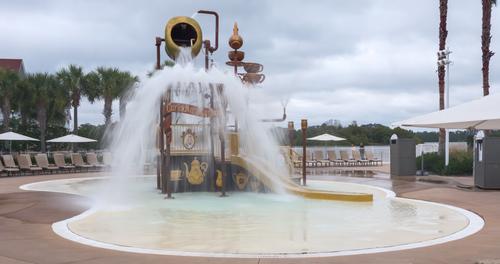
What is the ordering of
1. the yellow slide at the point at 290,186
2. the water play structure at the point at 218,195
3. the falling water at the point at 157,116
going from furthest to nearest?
the falling water at the point at 157,116 < the yellow slide at the point at 290,186 < the water play structure at the point at 218,195

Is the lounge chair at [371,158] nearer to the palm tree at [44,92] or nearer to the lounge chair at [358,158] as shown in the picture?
the lounge chair at [358,158]

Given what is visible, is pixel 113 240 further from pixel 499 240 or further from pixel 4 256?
pixel 499 240

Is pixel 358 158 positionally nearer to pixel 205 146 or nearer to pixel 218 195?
pixel 205 146

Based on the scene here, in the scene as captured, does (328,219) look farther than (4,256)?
Yes

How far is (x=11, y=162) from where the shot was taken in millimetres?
24062

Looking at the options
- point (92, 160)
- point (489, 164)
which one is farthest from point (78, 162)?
point (489, 164)

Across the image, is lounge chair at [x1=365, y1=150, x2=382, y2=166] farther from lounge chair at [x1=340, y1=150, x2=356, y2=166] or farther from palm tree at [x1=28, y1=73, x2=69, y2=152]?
palm tree at [x1=28, y1=73, x2=69, y2=152]

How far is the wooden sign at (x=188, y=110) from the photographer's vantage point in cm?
1389

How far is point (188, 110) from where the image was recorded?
14.2m

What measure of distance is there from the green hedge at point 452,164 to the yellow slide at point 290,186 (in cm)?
1017

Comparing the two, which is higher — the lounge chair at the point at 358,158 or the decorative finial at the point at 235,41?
the decorative finial at the point at 235,41

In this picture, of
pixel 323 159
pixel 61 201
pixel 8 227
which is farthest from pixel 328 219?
pixel 323 159

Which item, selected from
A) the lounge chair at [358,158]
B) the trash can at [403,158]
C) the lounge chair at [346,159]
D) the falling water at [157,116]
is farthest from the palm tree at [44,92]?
the trash can at [403,158]

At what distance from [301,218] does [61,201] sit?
6.50 metres
